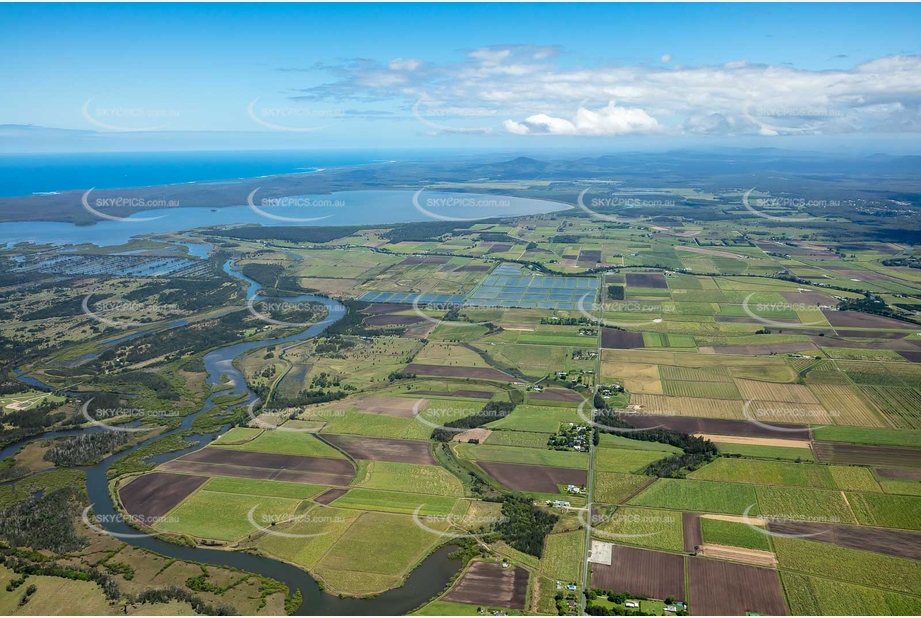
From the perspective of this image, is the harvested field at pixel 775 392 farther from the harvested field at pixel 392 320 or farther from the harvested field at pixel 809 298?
the harvested field at pixel 392 320

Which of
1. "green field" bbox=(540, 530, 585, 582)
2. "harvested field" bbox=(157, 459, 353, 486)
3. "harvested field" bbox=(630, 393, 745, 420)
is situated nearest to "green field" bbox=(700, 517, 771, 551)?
"green field" bbox=(540, 530, 585, 582)

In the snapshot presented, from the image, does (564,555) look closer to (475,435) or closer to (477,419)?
(475,435)

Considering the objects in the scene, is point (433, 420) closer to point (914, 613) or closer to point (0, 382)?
point (914, 613)

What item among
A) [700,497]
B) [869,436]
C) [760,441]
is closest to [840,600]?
[700,497]

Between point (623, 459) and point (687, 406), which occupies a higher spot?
point (687, 406)

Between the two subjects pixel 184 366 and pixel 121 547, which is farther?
pixel 184 366

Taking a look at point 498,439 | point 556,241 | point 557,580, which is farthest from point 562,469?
point 556,241
